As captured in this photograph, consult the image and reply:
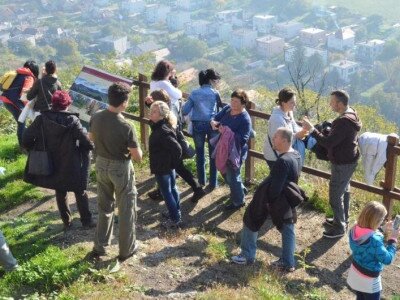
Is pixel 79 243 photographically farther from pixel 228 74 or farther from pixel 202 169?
pixel 228 74

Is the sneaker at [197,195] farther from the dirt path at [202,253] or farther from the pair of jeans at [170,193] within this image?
the pair of jeans at [170,193]

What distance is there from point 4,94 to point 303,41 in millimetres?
68045

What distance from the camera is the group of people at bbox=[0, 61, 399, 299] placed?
17.4ft

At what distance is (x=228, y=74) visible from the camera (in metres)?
58.4

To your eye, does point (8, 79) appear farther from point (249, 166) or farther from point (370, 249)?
point (370, 249)

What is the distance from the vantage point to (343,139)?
608cm

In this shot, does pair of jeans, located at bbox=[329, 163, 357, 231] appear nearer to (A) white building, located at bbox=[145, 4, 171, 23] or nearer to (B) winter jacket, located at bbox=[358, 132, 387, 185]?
(B) winter jacket, located at bbox=[358, 132, 387, 185]

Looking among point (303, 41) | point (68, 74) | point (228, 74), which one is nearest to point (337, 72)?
point (228, 74)

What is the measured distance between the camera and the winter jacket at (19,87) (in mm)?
8898

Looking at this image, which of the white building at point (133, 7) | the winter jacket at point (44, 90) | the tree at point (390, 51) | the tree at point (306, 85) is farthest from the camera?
the white building at point (133, 7)

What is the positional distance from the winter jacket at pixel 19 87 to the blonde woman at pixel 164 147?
11.3 feet

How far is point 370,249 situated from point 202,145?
351 centimetres

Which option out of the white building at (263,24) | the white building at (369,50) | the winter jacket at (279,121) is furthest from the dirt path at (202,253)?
the white building at (263,24)

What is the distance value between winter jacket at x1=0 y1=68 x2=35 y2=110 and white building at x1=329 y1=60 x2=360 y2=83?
164 ft
